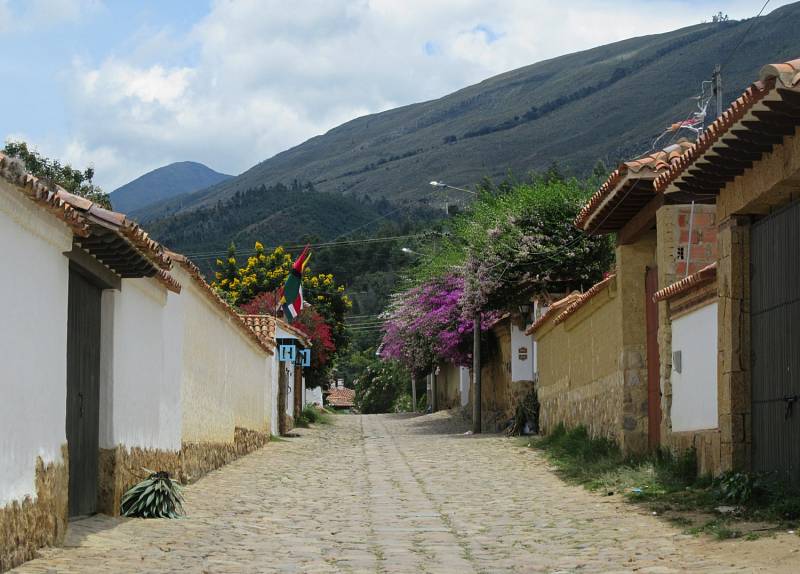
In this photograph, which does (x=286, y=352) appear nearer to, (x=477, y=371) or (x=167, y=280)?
(x=477, y=371)

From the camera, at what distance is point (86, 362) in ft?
39.8

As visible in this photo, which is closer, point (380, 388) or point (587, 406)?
point (587, 406)

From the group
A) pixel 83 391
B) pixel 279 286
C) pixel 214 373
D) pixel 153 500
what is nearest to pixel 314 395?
pixel 279 286

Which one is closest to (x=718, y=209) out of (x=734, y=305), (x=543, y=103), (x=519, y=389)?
(x=734, y=305)

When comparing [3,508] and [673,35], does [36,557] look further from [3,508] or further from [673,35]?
[673,35]

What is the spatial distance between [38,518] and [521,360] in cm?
2273

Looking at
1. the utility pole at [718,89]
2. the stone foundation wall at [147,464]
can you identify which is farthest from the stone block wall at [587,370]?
the stone foundation wall at [147,464]

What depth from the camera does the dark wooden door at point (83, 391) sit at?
11.6m

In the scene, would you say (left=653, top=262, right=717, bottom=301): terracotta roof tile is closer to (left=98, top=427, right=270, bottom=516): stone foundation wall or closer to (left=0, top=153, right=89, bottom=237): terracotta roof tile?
(left=98, top=427, right=270, bottom=516): stone foundation wall

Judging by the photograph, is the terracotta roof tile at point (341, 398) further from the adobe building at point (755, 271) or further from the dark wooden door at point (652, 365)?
the adobe building at point (755, 271)

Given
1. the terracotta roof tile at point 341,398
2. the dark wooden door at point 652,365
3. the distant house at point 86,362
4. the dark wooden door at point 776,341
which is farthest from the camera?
the terracotta roof tile at point 341,398

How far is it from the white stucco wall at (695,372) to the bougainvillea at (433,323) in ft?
49.1

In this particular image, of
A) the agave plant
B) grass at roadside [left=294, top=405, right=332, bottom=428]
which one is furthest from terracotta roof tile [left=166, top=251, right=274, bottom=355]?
grass at roadside [left=294, top=405, right=332, bottom=428]

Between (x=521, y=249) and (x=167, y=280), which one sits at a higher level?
(x=521, y=249)
